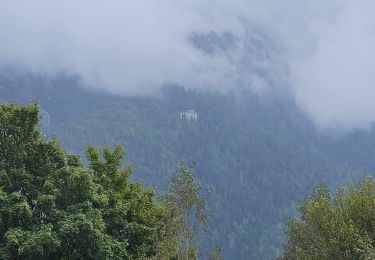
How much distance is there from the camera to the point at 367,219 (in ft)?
129

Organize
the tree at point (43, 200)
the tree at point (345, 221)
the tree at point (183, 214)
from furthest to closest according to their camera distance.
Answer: the tree at point (345, 221) < the tree at point (183, 214) < the tree at point (43, 200)

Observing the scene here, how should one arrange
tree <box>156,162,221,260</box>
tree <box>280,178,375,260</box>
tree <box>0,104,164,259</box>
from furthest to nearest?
1. tree <box>280,178,375,260</box>
2. tree <box>156,162,221,260</box>
3. tree <box>0,104,164,259</box>

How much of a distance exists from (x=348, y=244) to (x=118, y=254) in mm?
15784

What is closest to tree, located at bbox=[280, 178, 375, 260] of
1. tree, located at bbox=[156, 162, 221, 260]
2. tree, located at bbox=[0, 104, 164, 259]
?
tree, located at bbox=[156, 162, 221, 260]

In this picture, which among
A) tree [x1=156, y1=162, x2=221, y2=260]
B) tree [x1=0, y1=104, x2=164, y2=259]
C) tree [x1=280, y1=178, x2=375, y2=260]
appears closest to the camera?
tree [x1=0, y1=104, x2=164, y2=259]

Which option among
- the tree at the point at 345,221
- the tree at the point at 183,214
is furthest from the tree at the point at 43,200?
the tree at the point at 345,221

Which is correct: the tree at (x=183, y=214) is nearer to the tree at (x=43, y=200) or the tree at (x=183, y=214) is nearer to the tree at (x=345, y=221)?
the tree at (x=43, y=200)

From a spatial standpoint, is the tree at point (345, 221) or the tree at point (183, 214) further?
the tree at point (345, 221)

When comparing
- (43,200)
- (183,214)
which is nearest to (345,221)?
(183,214)

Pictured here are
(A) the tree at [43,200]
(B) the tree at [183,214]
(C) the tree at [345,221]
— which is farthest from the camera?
(C) the tree at [345,221]

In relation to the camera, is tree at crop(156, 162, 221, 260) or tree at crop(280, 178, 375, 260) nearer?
tree at crop(156, 162, 221, 260)

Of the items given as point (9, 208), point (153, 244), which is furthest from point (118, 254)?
point (9, 208)

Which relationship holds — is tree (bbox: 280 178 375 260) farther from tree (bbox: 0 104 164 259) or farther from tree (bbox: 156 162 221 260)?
tree (bbox: 0 104 164 259)

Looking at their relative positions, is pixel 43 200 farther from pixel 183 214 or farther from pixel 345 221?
pixel 345 221
